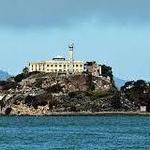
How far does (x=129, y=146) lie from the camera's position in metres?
120

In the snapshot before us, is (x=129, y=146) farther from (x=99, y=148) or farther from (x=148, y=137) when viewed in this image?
(x=148, y=137)

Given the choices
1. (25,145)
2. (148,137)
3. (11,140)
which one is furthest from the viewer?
(148,137)

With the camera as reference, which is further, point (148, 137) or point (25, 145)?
point (148, 137)

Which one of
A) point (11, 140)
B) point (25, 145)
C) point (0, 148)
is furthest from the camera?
point (11, 140)

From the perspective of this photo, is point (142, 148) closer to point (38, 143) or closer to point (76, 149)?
point (76, 149)

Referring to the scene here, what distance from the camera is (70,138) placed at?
139 meters

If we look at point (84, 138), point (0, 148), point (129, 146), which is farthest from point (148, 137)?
point (0, 148)

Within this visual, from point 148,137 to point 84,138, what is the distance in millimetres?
10740

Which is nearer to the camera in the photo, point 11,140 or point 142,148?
point 142,148

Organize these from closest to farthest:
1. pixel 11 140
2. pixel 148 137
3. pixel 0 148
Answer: pixel 0 148, pixel 11 140, pixel 148 137

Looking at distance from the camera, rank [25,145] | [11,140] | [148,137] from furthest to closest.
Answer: [148,137] < [11,140] < [25,145]

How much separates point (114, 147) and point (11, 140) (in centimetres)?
2044

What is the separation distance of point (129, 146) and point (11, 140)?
2017 centimetres

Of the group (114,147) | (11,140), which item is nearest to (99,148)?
(114,147)
